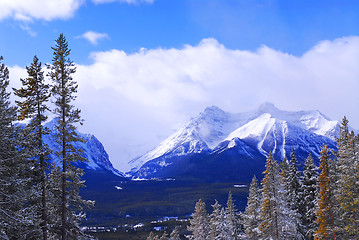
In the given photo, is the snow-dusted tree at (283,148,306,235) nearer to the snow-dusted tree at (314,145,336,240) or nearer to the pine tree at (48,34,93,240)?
the snow-dusted tree at (314,145,336,240)

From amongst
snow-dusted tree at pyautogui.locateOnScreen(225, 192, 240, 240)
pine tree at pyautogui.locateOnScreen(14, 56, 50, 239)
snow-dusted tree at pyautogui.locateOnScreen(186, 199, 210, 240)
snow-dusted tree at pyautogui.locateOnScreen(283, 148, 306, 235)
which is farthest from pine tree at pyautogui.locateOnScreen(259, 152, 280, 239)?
pine tree at pyautogui.locateOnScreen(14, 56, 50, 239)

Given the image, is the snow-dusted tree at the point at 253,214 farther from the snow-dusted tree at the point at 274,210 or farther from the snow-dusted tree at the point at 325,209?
the snow-dusted tree at the point at 325,209

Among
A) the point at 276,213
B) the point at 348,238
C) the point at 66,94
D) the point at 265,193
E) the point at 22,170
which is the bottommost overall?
the point at 348,238

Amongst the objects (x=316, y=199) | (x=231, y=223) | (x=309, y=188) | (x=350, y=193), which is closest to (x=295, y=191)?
(x=309, y=188)

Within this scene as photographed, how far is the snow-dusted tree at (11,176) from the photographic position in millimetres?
19453

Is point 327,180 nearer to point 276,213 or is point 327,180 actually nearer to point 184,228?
point 276,213

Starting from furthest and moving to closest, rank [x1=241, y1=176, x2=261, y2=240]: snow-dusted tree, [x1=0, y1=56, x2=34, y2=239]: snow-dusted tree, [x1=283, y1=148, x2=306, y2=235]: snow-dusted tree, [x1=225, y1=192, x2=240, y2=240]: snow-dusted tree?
[x1=225, y1=192, x2=240, y2=240]: snow-dusted tree
[x1=241, y1=176, x2=261, y2=240]: snow-dusted tree
[x1=283, y1=148, x2=306, y2=235]: snow-dusted tree
[x1=0, y1=56, x2=34, y2=239]: snow-dusted tree

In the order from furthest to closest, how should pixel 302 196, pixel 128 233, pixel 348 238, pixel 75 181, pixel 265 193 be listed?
pixel 128 233 → pixel 302 196 → pixel 265 193 → pixel 348 238 → pixel 75 181

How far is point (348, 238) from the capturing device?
113 ft

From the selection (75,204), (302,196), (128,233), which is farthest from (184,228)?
(75,204)

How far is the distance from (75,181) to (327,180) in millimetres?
26286

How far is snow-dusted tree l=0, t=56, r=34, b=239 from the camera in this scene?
19.5m

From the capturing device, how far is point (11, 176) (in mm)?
20859

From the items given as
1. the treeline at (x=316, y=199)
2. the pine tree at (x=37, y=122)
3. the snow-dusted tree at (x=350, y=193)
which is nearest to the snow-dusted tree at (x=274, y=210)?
the treeline at (x=316, y=199)
